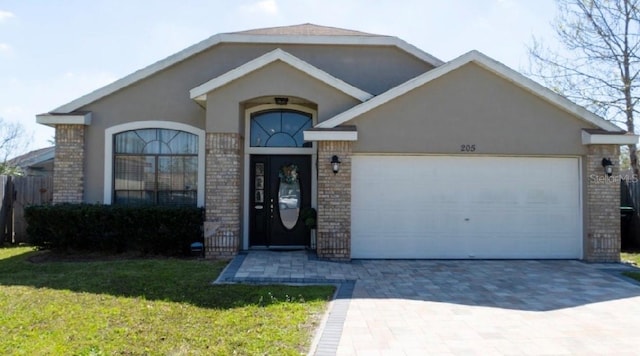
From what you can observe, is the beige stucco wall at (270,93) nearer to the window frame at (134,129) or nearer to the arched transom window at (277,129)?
the arched transom window at (277,129)

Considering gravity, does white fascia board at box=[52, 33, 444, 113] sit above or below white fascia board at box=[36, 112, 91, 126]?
above

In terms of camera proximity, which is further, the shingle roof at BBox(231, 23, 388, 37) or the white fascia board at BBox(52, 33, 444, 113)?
the shingle roof at BBox(231, 23, 388, 37)

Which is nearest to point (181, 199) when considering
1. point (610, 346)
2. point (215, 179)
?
point (215, 179)

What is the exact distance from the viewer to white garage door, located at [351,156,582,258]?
10727 millimetres

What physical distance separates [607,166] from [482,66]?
358 cm

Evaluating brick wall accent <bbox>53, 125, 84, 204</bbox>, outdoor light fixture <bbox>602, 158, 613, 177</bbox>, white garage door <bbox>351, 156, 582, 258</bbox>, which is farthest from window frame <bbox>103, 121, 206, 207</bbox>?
outdoor light fixture <bbox>602, 158, 613, 177</bbox>

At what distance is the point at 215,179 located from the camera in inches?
420

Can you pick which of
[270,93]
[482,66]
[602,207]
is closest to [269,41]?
[270,93]

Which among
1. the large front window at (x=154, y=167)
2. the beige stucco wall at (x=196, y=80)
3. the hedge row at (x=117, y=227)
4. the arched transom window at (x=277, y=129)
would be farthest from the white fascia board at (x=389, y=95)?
the large front window at (x=154, y=167)

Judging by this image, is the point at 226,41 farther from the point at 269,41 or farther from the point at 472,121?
the point at 472,121

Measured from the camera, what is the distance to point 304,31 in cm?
1422

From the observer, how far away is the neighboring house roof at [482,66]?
407 inches

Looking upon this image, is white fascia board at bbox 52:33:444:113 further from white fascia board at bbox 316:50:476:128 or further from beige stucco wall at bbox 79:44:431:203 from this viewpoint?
white fascia board at bbox 316:50:476:128

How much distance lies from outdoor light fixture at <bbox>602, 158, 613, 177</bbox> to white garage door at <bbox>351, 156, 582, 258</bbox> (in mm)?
534
